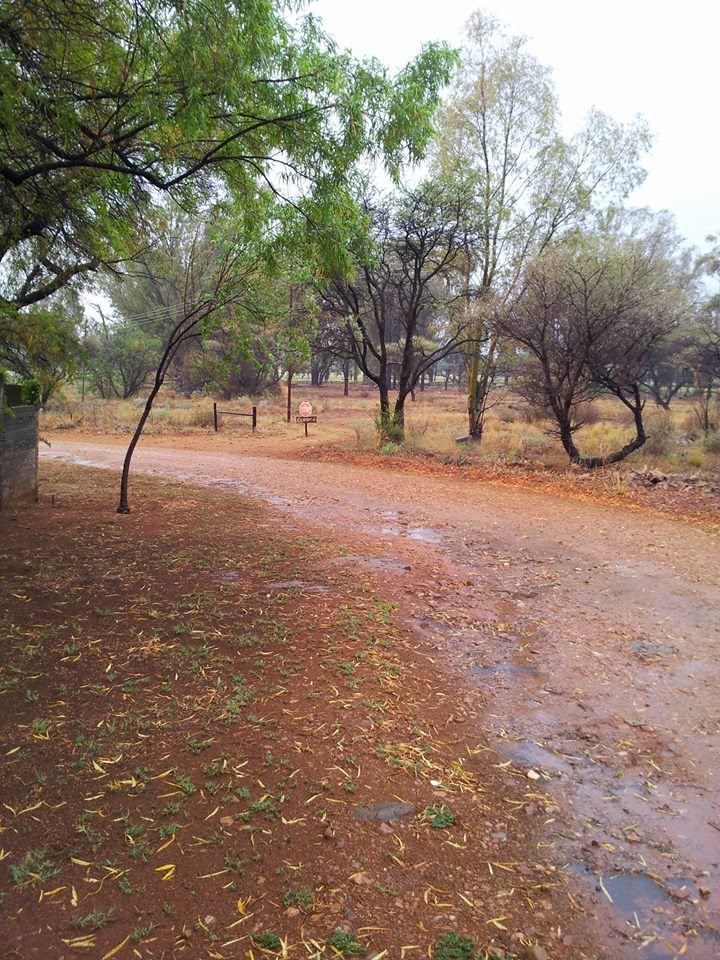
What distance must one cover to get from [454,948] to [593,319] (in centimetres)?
1184

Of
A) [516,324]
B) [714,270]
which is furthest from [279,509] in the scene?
[714,270]

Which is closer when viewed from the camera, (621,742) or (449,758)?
(449,758)

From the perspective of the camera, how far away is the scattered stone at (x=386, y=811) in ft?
8.54

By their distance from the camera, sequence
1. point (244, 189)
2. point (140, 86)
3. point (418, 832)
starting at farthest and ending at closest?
point (244, 189) → point (140, 86) → point (418, 832)

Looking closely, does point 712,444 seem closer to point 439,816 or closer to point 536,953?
point 439,816

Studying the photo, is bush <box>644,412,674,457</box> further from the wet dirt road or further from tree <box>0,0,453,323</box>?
tree <box>0,0,453,323</box>

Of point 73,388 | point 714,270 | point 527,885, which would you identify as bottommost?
point 527,885

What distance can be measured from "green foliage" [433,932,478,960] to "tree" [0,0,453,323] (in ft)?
15.3

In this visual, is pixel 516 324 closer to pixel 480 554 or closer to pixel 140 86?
pixel 480 554

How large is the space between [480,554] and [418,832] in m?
4.27

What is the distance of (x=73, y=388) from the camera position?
32.8 m

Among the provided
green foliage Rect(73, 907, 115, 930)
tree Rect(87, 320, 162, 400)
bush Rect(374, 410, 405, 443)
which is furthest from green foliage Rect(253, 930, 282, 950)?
tree Rect(87, 320, 162, 400)

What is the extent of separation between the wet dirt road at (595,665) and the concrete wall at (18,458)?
120 inches

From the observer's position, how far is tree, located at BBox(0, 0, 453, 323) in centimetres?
415
